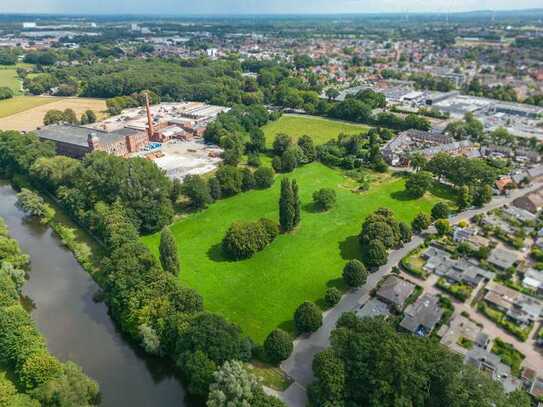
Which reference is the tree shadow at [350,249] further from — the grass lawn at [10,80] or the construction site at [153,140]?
the grass lawn at [10,80]

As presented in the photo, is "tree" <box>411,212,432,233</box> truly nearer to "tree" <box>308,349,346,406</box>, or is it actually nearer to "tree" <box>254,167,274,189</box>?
"tree" <box>254,167,274,189</box>

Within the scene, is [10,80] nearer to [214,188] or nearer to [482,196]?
[214,188]

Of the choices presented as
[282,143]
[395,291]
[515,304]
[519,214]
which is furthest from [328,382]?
[282,143]

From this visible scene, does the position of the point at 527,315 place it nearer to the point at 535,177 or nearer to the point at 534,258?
the point at 534,258

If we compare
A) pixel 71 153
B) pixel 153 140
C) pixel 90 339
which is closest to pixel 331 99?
pixel 153 140

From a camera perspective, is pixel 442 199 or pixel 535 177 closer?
pixel 442 199

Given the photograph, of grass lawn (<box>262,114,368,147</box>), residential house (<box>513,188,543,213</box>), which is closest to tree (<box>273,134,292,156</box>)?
grass lawn (<box>262,114,368,147</box>)
